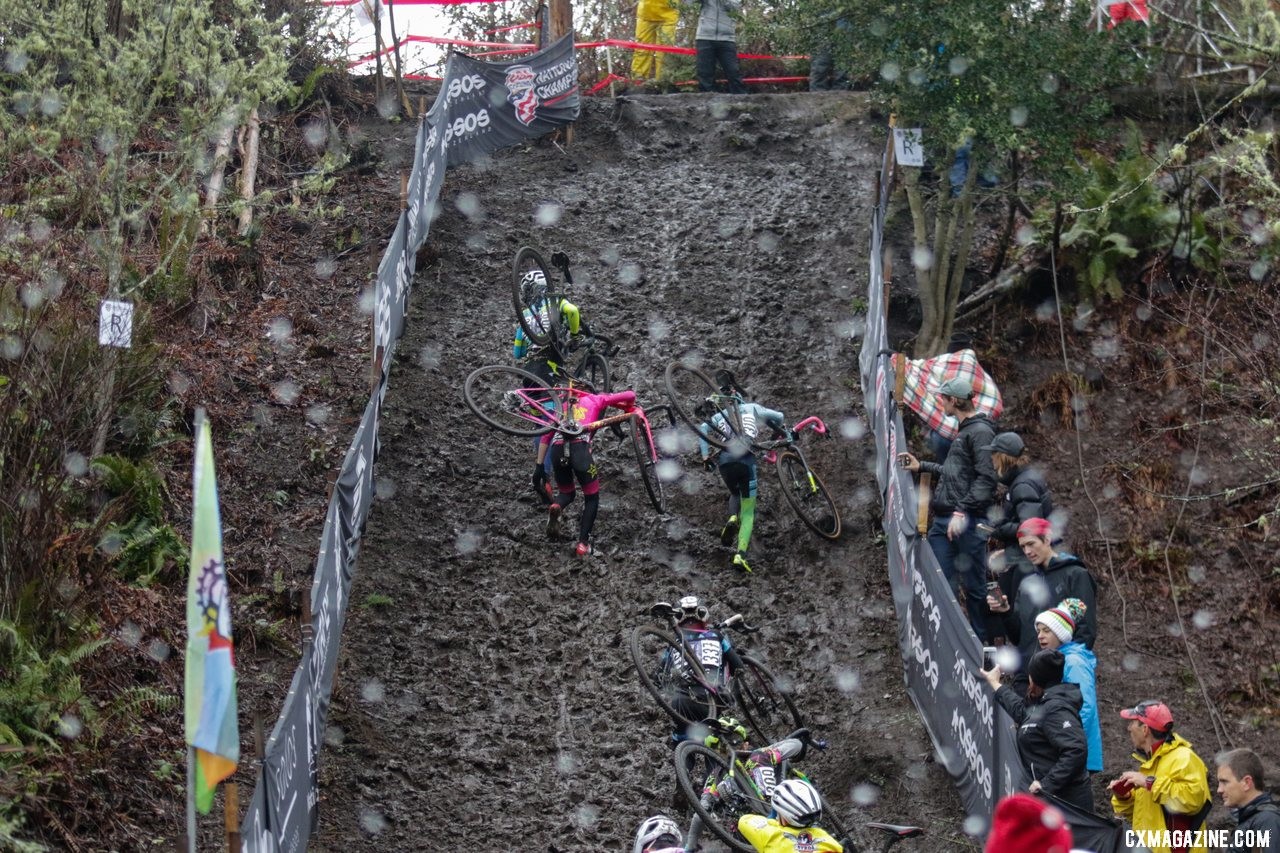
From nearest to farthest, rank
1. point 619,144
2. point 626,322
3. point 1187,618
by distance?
point 1187,618
point 626,322
point 619,144

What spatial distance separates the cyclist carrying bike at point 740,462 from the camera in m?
13.1

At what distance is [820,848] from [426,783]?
3886 mm

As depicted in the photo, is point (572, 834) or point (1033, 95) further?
point (1033, 95)

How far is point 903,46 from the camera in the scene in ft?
48.7

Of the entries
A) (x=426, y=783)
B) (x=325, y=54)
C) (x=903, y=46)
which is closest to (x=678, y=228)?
(x=903, y=46)

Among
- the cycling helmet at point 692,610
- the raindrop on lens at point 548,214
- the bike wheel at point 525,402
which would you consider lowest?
the cycling helmet at point 692,610

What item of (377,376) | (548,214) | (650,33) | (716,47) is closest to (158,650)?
(377,376)

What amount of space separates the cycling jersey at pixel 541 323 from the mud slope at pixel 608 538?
1.48m

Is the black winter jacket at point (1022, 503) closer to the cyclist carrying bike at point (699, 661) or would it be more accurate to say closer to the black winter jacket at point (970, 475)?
the black winter jacket at point (970, 475)

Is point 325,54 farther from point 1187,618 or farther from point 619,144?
point 1187,618

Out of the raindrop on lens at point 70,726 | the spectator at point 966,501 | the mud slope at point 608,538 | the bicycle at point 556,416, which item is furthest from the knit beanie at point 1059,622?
the raindrop on lens at point 70,726

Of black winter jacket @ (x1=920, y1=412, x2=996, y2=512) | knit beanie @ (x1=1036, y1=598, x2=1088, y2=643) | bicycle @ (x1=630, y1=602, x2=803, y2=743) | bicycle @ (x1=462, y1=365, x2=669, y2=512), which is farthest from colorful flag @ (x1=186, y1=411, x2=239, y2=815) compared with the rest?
bicycle @ (x1=462, y1=365, x2=669, y2=512)

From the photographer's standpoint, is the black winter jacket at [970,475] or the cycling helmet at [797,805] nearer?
the cycling helmet at [797,805]

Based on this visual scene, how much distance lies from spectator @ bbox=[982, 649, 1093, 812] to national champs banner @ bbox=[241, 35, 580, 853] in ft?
14.0
